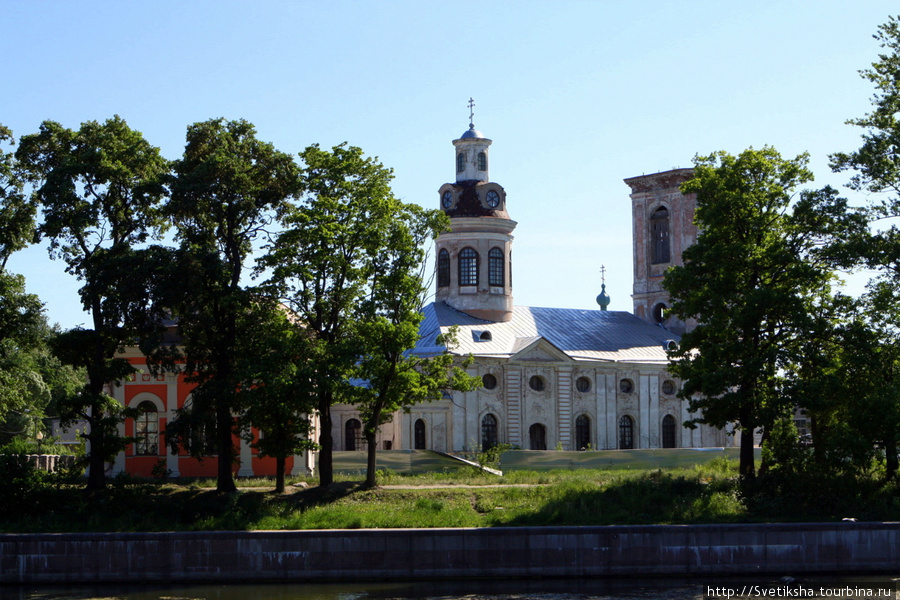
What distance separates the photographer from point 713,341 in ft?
104

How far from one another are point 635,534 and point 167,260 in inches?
526

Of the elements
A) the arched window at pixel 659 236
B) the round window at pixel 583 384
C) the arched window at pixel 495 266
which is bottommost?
the round window at pixel 583 384

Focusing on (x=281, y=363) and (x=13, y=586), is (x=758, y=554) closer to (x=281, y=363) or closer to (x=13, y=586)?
(x=281, y=363)

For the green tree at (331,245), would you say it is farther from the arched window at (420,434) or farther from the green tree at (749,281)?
the arched window at (420,434)

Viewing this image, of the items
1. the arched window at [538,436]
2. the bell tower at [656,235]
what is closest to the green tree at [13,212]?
the arched window at [538,436]

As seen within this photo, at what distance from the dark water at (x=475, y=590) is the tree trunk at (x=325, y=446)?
21.9ft

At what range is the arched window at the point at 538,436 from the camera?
163 feet

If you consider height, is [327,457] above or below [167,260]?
below

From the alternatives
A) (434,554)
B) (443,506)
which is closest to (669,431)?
(443,506)

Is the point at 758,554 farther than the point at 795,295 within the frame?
No

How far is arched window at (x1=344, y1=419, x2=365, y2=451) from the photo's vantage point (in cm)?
4881

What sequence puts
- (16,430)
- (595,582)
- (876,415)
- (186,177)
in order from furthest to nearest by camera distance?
(16,430) < (186,177) < (876,415) < (595,582)

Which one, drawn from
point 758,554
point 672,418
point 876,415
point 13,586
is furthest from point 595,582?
point 672,418

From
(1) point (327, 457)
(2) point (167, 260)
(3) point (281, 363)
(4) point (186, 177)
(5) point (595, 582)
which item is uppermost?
(4) point (186, 177)
